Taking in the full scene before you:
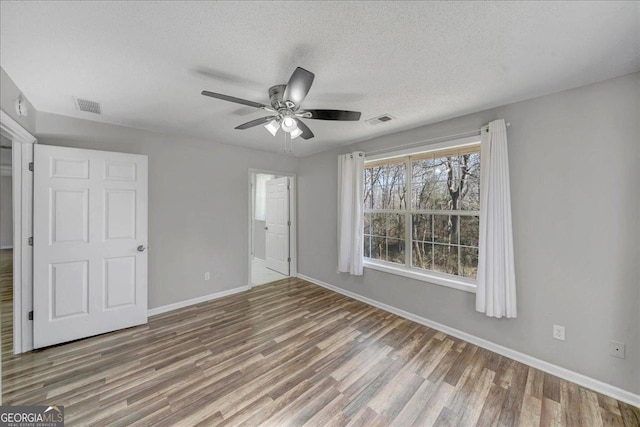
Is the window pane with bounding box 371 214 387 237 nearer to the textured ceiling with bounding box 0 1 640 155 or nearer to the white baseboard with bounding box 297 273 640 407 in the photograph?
the white baseboard with bounding box 297 273 640 407

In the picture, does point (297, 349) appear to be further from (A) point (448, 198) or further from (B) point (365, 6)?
(B) point (365, 6)

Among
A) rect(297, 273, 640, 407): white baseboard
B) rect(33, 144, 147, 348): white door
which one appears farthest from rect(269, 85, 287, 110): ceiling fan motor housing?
rect(297, 273, 640, 407): white baseboard

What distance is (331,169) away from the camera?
13.2 ft

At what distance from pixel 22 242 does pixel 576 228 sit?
16.3 ft

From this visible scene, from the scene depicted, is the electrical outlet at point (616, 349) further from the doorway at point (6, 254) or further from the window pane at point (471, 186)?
the doorway at point (6, 254)

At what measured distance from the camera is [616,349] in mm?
1796

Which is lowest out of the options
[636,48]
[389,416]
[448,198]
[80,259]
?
[389,416]

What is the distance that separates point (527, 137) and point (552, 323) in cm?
165

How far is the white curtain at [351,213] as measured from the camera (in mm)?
3443

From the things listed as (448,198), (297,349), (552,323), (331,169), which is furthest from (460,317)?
(331,169)

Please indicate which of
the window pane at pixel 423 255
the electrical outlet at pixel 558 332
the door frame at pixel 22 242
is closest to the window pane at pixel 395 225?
the window pane at pixel 423 255

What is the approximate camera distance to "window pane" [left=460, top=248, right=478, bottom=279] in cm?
260

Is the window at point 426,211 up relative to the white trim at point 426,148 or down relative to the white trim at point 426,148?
down

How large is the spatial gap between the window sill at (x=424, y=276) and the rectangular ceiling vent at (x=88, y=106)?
11.8ft
